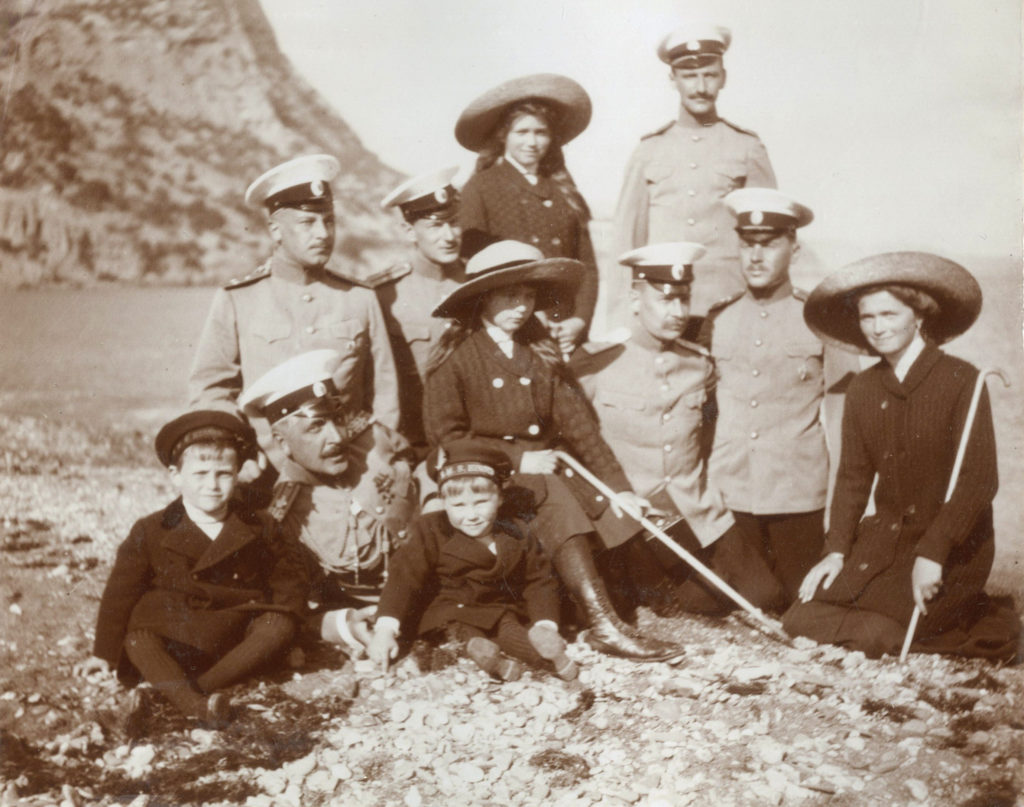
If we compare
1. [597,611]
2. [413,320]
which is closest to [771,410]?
[597,611]

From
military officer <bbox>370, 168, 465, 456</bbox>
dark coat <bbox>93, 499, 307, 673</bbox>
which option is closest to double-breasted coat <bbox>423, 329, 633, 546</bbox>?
military officer <bbox>370, 168, 465, 456</bbox>

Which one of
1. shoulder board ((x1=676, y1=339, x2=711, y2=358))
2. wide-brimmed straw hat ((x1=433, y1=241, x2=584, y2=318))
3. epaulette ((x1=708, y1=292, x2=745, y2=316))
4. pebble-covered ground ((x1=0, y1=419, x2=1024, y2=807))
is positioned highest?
wide-brimmed straw hat ((x1=433, y1=241, x2=584, y2=318))

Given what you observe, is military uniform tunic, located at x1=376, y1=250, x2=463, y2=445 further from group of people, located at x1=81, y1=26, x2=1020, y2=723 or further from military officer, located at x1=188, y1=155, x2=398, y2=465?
military officer, located at x1=188, y1=155, x2=398, y2=465

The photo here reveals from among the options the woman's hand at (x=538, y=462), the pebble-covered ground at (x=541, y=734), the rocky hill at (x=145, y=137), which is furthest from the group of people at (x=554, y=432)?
the rocky hill at (x=145, y=137)

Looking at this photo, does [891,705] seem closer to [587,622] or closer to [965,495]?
[965,495]

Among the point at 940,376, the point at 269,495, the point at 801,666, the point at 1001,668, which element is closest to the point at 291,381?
the point at 269,495

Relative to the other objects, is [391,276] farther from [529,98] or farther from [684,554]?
[684,554]

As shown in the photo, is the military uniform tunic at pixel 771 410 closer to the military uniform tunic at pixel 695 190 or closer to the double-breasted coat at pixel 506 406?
the military uniform tunic at pixel 695 190
